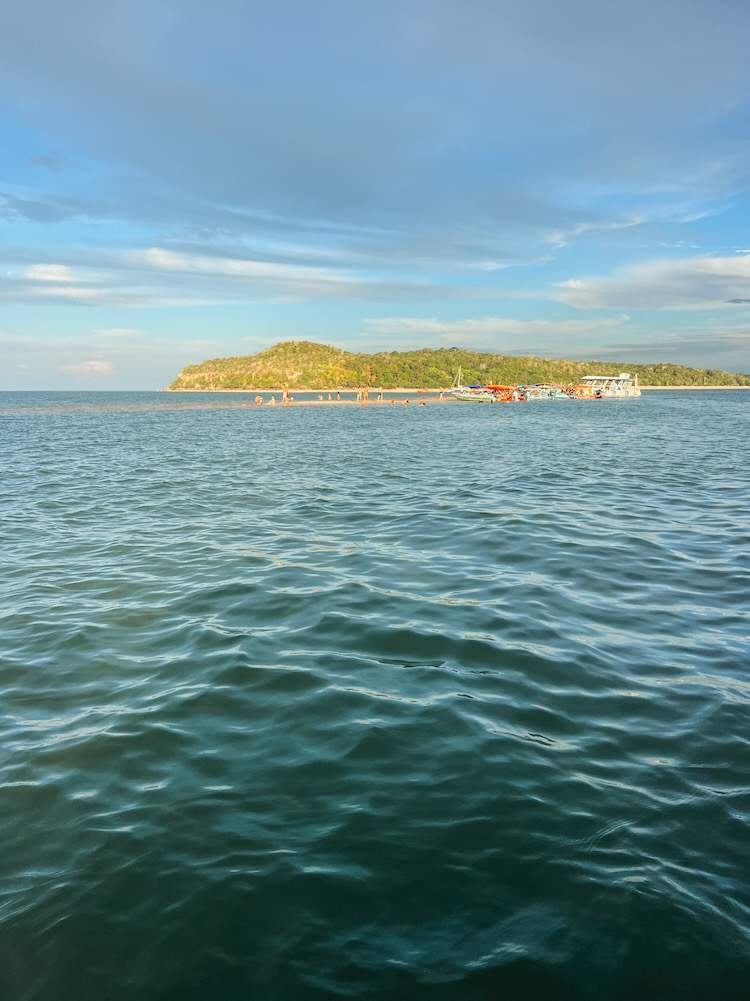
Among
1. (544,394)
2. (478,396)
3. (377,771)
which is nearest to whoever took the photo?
(377,771)

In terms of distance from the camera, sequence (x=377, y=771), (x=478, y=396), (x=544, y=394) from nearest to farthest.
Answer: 1. (x=377, y=771)
2. (x=478, y=396)
3. (x=544, y=394)

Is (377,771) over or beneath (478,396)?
beneath

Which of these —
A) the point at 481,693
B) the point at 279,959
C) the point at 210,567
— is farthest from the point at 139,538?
the point at 279,959

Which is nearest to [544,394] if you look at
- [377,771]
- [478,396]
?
[478,396]

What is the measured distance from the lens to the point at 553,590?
38.6 ft

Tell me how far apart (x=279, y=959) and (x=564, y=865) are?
2.21m

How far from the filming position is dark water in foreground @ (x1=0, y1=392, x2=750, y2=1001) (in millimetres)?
4090

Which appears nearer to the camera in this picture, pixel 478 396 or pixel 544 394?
pixel 478 396

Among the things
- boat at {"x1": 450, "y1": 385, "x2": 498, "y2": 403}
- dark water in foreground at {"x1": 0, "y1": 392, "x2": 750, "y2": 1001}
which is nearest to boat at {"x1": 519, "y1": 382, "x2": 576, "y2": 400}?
boat at {"x1": 450, "y1": 385, "x2": 498, "y2": 403}

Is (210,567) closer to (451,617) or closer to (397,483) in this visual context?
(451,617)

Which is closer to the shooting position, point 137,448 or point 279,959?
point 279,959

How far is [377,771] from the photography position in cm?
610

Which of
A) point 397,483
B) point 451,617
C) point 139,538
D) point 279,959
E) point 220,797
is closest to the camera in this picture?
point 279,959

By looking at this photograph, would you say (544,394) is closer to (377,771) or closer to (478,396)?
(478,396)
